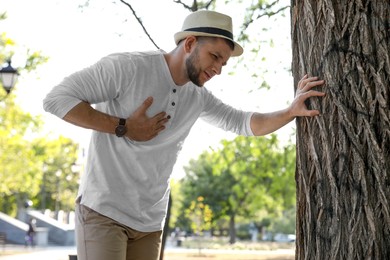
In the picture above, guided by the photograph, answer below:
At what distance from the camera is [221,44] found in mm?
3854

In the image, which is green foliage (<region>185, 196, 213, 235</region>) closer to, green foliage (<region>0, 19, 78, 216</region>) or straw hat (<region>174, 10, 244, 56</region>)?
green foliage (<region>0, 19, 78, 216</region>)

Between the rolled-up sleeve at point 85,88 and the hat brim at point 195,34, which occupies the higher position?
the hat brim at point 195,34

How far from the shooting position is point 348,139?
350 centimetres

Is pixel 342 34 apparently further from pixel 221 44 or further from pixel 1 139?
pixel 1 139

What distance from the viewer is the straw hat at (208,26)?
12.6 ft

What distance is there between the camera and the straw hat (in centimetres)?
384

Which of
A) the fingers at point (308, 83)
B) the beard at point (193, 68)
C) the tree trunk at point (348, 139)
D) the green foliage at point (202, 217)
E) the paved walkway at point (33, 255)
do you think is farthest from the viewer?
the green foliage at point (202, 217)

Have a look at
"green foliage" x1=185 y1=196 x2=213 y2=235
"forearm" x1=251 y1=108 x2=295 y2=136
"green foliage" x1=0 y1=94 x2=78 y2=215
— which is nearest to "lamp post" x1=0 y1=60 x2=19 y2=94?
"green foliage" x1=0 y1=94 x2=78 y2=215

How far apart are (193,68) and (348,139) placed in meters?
0.84

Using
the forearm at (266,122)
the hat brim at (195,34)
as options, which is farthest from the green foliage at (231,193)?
the hat brim at (195,34)

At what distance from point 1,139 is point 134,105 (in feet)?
89.6

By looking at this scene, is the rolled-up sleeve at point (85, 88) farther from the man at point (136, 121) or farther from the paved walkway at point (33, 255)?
the paved walkway at point (33, 255)

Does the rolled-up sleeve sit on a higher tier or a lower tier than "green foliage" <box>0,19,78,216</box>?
lower

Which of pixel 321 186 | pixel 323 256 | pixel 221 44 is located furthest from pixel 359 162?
pixel 221 44
